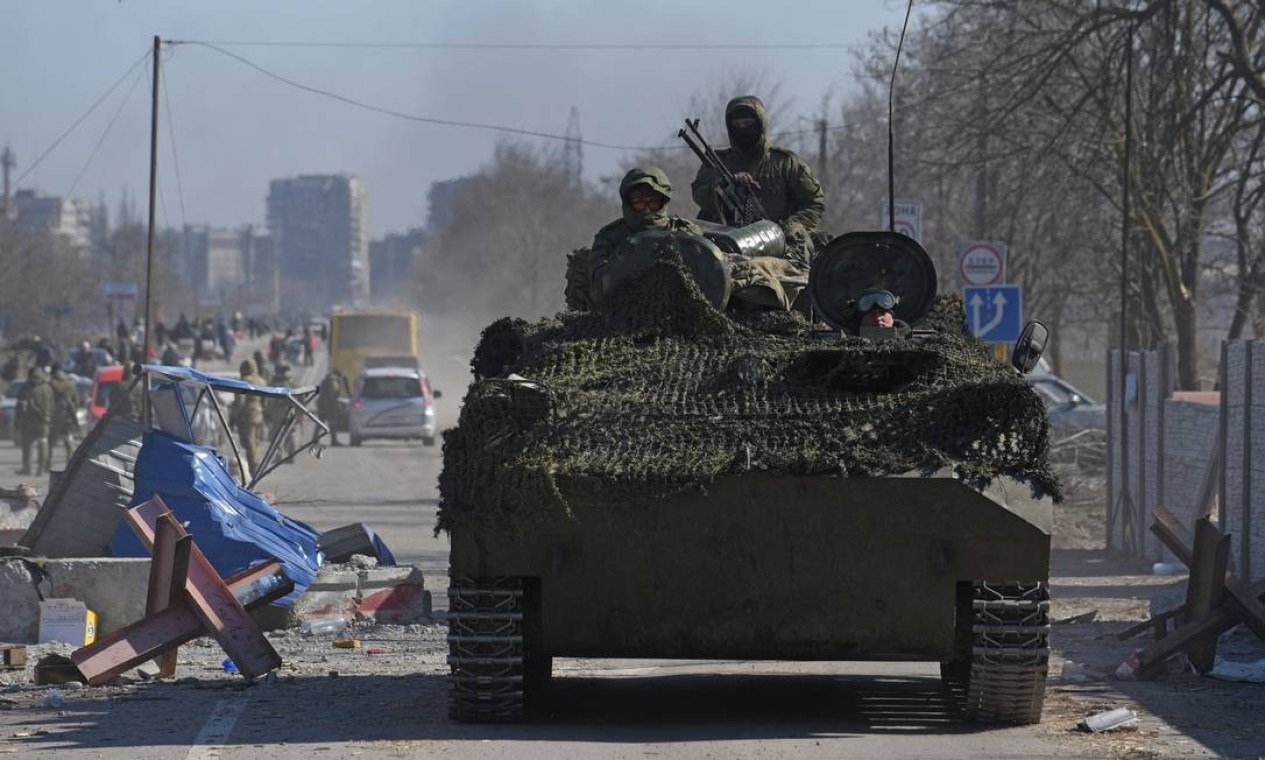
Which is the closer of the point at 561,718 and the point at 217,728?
the point at 217,728

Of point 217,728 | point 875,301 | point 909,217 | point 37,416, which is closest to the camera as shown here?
point 217,728

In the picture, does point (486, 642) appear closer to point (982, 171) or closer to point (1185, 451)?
point (1185, 451)

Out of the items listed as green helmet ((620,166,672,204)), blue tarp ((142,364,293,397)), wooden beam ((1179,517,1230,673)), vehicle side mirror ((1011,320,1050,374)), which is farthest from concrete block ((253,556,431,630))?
vehicle side mirror ((1011,320,1050,374))

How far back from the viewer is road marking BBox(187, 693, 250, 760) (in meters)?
8.35

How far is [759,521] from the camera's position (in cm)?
858

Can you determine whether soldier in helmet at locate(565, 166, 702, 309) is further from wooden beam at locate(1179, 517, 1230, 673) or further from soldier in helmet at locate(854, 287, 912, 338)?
wooden beam at locate(1179, 517, 1230, 673)

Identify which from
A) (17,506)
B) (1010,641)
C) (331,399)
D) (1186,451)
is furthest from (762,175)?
(331,399)

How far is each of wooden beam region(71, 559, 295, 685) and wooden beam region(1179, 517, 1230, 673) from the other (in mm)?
4996

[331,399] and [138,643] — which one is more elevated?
[138,643]

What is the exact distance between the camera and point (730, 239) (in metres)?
10.8

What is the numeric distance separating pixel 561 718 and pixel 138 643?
228 centimetres

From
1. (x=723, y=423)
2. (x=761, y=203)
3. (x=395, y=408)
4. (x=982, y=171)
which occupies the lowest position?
(x=395, y=408)

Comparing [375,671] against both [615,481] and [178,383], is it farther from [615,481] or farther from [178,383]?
[178,383]

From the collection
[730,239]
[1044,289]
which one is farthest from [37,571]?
[1044,289]
